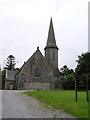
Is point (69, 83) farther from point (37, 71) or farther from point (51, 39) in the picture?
point (51, 39)

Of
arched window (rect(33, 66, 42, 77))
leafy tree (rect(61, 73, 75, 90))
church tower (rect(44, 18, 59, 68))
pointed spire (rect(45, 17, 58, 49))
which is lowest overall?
leafy tree (rect(61, 73, 75, 90))

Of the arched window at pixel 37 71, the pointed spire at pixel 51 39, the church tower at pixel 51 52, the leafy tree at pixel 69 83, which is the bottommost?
the leafy tree at pixel 69 83

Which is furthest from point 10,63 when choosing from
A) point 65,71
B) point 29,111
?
point 29,111

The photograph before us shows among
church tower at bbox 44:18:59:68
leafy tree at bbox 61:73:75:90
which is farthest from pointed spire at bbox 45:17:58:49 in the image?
leafy tree at bbox 61:73:75:90

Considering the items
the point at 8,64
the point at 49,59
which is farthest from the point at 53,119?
the point at 8,64

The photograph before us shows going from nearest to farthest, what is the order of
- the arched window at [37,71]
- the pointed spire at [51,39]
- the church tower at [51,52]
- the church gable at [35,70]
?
the church gable at [35,70] → the arched window at [37,71] → the church tower at [51,52] → the pointed spire at [51,39]

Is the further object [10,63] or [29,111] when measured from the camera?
[10,63]

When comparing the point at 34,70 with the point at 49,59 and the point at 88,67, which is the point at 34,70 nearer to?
the point at 49,59

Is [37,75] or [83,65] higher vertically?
[83,65]

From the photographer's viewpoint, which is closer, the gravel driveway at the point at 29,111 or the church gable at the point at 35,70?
the gravel driveway at the point at 29,111

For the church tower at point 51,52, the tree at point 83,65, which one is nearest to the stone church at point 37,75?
the tree at point 83,65

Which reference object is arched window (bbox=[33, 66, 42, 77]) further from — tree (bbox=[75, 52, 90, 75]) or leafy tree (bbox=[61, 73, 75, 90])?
tree (bbox=[75, 52, 90, 75])

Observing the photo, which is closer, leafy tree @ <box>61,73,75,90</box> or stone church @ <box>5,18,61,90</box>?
leafy tree @ <box>61,73,75,90</box>

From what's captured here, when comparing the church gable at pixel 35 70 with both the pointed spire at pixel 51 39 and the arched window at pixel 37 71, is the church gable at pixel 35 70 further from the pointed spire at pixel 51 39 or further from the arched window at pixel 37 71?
the pointed spire at pixel 51 39
